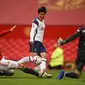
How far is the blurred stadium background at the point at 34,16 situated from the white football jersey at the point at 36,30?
360 cm

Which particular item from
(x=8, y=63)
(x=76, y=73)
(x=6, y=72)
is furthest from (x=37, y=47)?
(x=76, y=73)

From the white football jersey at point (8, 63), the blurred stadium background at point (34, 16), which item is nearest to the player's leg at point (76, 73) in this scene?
the white football jersey at point (8, 63)

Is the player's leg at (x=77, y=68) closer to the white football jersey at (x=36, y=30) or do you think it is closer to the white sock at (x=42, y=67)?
the white sock at (x=42, y=67)

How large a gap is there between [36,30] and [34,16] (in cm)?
387

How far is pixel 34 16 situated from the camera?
14.6m

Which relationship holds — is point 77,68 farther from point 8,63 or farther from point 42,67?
point 8,63

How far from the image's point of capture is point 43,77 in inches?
416

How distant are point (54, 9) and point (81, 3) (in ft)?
2.34

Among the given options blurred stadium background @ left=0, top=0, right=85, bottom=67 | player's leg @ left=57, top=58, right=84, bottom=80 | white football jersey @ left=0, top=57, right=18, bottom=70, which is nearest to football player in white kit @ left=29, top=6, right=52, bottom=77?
white football jersey @ left=0, top=57, right=18, bottom=70

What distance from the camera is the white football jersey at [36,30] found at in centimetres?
1069

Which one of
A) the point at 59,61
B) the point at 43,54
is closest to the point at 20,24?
the point at 59,61

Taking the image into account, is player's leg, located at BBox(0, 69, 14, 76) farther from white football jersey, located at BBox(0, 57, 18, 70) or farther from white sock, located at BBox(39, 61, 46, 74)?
white sock, located at BBox(39, 61, 46, 74)

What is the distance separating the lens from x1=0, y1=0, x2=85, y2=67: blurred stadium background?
14.5 m

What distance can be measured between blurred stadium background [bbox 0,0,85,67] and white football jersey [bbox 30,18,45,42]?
3.60 metres
